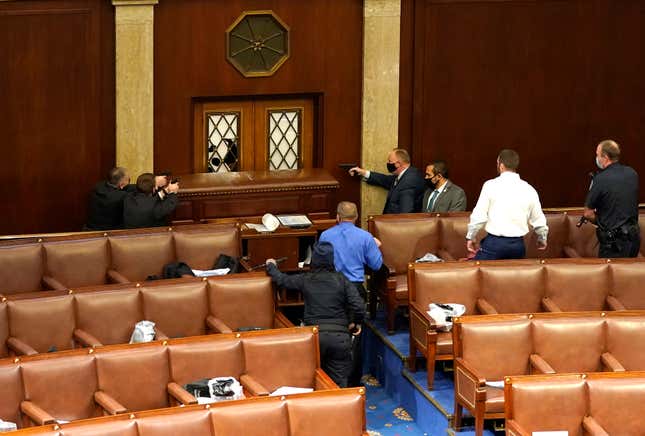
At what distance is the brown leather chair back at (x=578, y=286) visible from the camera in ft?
34.0

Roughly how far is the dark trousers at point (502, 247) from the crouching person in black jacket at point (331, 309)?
1.47m

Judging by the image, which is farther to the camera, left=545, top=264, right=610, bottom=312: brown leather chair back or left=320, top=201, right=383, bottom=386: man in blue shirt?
left=545, top=264, right=610, bottom=312: brown leather chair back

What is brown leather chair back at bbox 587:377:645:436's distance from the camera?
27.5 feet

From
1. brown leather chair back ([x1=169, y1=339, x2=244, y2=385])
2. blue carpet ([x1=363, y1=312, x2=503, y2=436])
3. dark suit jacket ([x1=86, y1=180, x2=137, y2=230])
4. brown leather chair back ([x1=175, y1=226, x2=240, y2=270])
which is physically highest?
dark suit jacket ([x1=86, y1=180, x2=137, y2=230])

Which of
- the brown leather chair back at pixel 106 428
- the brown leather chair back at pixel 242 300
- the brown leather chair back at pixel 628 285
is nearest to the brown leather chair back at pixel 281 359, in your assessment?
the brown leather chair back at pixel 242 300

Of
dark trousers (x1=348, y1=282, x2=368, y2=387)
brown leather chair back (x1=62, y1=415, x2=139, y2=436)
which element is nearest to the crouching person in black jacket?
dark trousers (x1=348, y1=282, x2=368, y2=387)

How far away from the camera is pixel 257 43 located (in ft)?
41.6

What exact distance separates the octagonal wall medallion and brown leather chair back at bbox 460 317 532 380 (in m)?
4.30

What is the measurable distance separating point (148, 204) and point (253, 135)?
1.92m

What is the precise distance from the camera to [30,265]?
1060cm

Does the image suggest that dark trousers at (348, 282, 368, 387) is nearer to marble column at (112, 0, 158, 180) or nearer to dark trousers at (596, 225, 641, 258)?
dark trousers at (596, 225, 641, 258)

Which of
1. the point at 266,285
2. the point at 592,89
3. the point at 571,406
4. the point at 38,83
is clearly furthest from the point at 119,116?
the point at 571,406

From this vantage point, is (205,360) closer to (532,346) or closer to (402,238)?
(532,346)

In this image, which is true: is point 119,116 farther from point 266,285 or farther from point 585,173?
point 585,173
